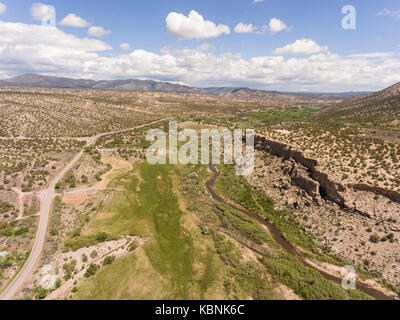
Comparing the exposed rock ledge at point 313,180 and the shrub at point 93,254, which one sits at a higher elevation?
the exposed rock ledge at point 313,180

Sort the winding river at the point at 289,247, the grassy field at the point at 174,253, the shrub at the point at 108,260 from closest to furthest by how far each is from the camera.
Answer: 1. the winding river at the point at 289,247
2. the grassy field at the point at 174,253
3. the shrub at the point at 108,260

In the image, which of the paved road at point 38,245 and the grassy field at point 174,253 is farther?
the grassy field at point 174,253

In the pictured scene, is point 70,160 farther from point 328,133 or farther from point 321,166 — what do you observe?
point 328,133

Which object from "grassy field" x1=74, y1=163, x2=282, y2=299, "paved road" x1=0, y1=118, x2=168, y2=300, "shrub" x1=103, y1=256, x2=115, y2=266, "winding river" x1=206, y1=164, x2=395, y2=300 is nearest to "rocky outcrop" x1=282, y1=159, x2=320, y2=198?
"winding river" x1=206, y1=164, x2=395, y2=300

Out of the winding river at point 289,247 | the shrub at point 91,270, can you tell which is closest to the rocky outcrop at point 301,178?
the winding river at point 289,247

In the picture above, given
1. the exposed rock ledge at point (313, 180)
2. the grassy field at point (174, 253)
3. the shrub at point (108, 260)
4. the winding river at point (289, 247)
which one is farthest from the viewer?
the exposed rock ledge at point (313, 180)

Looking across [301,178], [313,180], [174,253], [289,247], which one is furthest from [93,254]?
[313,180]

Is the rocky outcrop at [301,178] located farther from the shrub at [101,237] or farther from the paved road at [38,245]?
the paved road at [38,245]

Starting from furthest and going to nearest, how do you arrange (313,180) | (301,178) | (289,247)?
(301,178) → (313,180) → (289,247)

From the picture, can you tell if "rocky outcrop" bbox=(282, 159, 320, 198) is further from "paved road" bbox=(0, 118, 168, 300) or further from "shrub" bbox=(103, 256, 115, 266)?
"paved road" bbox=(0, 118, 168, 300)

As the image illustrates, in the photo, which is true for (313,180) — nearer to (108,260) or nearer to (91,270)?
(108,260)
